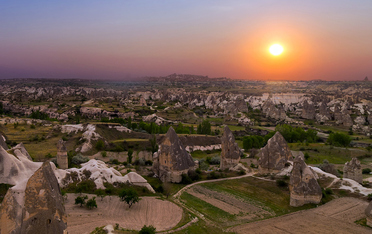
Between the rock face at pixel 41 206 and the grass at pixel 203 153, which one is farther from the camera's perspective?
the grass at pixel 203 153

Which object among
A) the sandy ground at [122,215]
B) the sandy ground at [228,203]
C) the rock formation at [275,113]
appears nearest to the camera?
the sandy ground at [122,215]

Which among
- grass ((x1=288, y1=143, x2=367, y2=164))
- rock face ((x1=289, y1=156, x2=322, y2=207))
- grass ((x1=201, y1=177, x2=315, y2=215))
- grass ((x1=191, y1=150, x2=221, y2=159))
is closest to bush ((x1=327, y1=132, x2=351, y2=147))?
grass ((x1=288, y1=143, x2=367, y2=164))

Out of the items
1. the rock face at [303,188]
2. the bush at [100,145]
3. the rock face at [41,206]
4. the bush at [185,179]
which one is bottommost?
the bush at [100,145]

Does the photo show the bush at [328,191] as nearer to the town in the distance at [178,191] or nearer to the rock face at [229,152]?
the town in the distance at [178,191]

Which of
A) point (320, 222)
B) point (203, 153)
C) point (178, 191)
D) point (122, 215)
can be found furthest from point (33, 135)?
point (320, 222)

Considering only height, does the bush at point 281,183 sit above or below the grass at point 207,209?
above

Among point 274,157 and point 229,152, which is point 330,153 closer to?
point 274,157

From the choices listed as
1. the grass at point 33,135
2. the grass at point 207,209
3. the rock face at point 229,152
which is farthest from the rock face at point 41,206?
the grass at point 33,135
